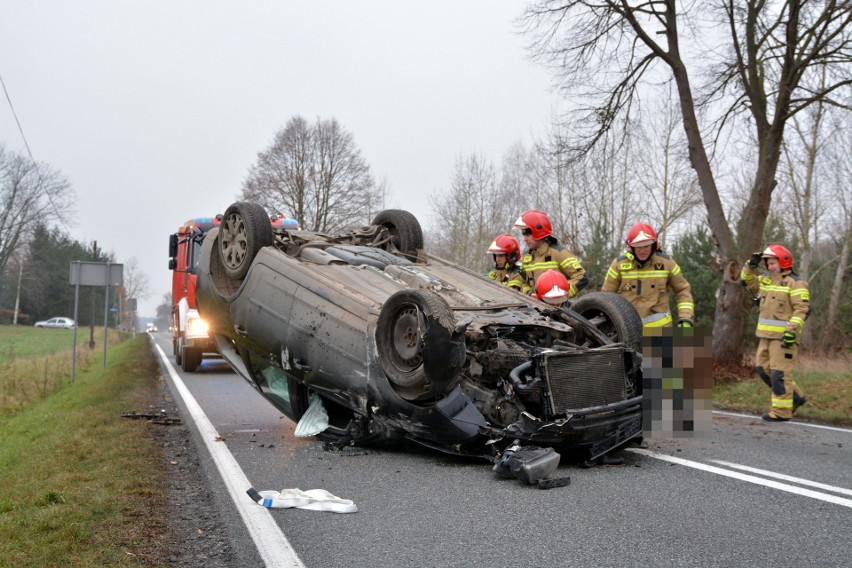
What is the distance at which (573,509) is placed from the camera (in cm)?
378

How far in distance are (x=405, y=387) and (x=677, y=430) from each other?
1913 mm

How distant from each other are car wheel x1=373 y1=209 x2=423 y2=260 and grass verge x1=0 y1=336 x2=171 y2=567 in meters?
3.07

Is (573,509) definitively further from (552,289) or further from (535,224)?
(535,224)

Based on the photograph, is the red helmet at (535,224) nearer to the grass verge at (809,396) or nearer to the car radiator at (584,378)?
the car radiator at (584,378)

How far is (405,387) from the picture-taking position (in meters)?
4.86

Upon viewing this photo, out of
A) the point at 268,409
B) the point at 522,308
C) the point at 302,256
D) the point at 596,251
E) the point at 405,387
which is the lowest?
the point at 268,409

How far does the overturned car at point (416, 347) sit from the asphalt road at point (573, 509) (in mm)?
299

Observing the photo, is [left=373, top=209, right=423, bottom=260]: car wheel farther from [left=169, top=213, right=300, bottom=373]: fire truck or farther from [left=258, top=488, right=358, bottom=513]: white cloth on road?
[left=169, top=213, right=300, bottom=373]: fire truck

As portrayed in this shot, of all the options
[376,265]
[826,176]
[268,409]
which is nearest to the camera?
[376,265]

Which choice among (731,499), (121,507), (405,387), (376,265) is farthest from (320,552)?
(376,265)

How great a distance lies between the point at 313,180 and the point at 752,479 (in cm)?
2953

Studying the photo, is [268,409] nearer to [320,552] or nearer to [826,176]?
[320,552]

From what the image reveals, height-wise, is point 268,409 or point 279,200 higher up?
point 279,200

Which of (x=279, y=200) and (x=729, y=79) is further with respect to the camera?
(x=279, y=200)
